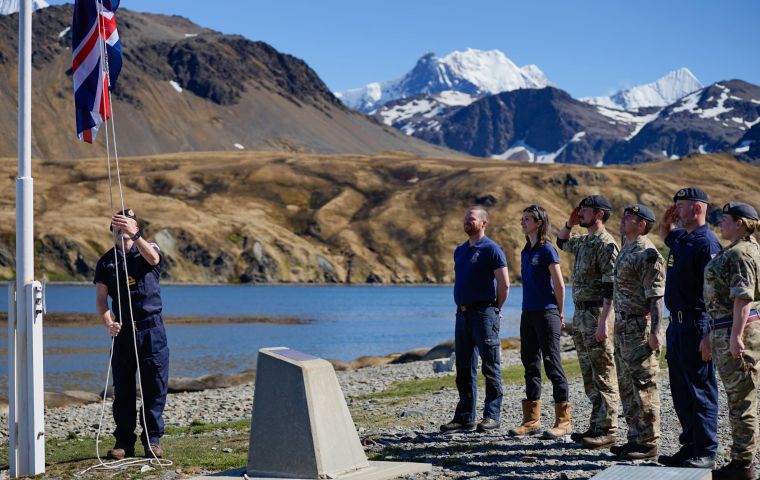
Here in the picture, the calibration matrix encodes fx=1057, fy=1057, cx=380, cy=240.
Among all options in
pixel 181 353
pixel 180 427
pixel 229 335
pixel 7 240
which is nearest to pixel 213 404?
pixel 180 427

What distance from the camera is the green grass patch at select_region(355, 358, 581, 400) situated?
2336 centimetres

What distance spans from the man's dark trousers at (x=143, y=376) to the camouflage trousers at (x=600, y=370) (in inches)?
196

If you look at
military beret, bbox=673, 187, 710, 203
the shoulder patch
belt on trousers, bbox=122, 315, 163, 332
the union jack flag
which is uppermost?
the union jack flag

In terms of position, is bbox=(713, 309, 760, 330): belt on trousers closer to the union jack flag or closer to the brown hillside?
the union jack flag

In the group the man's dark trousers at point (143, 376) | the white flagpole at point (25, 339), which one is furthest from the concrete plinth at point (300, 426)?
the white flagpole at point (25, 339)

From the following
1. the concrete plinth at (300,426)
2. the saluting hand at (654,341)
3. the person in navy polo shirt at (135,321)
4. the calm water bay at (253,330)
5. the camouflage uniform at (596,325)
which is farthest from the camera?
the calm water bay at (253,330)

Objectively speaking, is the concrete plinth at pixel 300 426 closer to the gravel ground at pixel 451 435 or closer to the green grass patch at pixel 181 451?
the gravel ground at pixel 451 435

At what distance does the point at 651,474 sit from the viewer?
27.7ft

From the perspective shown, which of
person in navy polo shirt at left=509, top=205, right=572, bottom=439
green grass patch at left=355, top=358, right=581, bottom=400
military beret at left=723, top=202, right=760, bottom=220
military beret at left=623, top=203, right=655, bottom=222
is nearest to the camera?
military beret at left=723, top=202, right=760, bottom=220

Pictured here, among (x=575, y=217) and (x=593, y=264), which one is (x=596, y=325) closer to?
(x=593, y=264)

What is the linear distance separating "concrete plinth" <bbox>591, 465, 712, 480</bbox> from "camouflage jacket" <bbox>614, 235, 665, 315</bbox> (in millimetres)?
3137

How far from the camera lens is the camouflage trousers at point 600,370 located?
12.6 metres

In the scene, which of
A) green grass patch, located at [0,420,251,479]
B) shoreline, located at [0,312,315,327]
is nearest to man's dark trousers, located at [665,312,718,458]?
green grass patch, located at [0,420,251,479]

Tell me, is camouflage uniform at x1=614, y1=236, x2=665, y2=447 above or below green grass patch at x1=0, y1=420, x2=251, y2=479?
above
